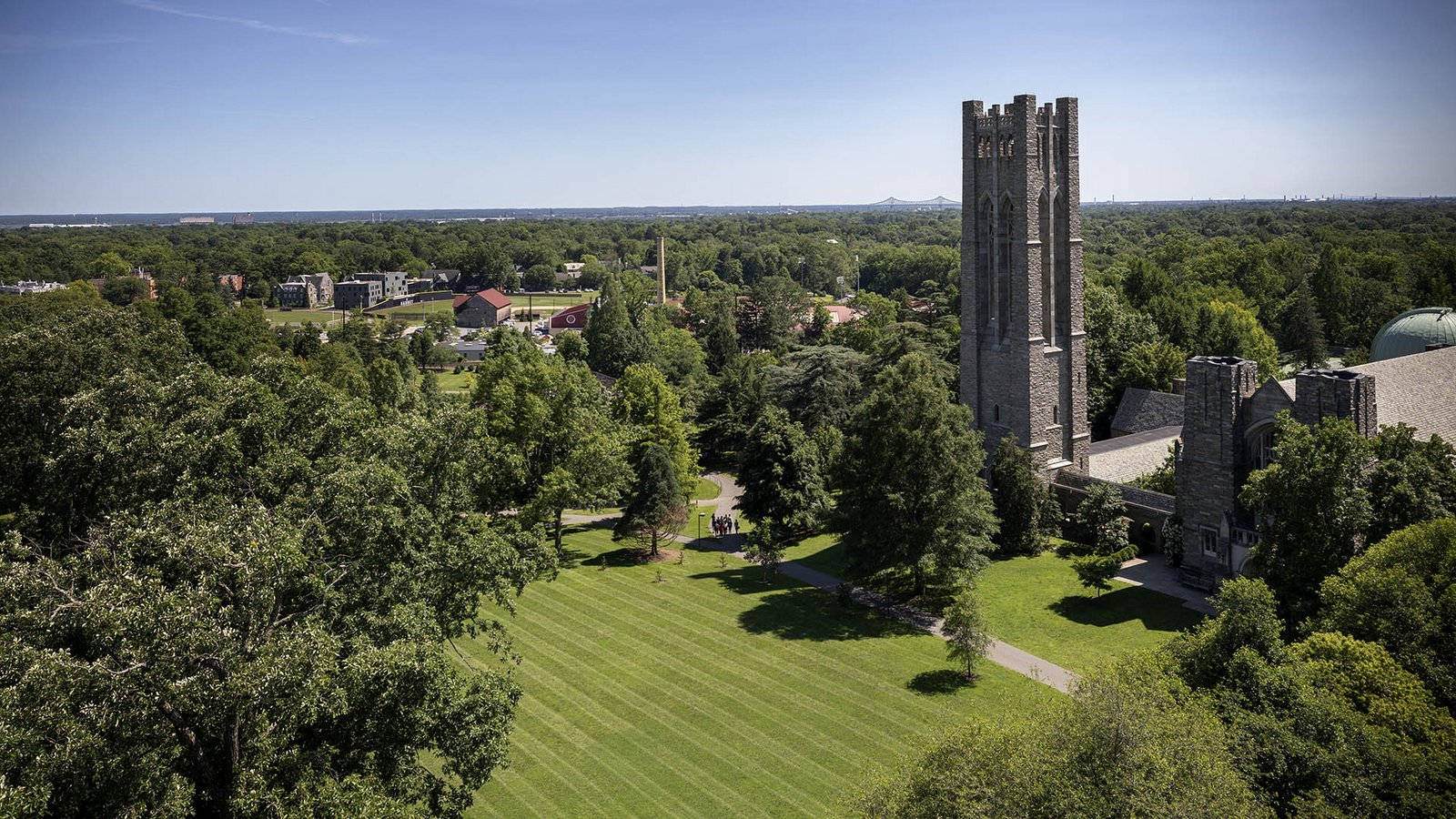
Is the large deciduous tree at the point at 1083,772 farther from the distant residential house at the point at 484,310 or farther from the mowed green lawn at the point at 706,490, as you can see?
the distant residential house at the point at 484,310

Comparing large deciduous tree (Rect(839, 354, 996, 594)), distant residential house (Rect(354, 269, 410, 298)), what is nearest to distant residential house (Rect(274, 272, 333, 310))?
distant residential house (Rect(354, 269, 410, 298))

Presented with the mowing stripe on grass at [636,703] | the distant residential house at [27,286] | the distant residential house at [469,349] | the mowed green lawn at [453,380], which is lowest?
the mowing stripe on grass at [636,703]

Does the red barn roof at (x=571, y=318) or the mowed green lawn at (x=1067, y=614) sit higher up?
the red barn roof at (x=571, y=318)

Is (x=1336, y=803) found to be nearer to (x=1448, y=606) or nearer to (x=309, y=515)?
(x=1448, y=606)

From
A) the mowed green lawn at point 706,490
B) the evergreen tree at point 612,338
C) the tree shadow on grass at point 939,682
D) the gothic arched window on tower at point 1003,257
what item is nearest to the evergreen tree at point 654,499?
the mowed green lawn at point 706,490

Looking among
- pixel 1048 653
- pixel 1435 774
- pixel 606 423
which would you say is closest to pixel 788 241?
pixel 606 423

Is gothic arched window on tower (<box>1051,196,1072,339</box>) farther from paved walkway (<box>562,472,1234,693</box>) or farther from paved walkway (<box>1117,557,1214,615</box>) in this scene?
paved walkway (<box>562,472,1234,693</box>)

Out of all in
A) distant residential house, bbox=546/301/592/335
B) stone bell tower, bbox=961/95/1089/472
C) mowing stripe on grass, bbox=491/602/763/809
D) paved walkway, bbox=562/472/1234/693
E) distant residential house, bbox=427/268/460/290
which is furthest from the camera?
distant residential house, bbox=427/268/460/290
